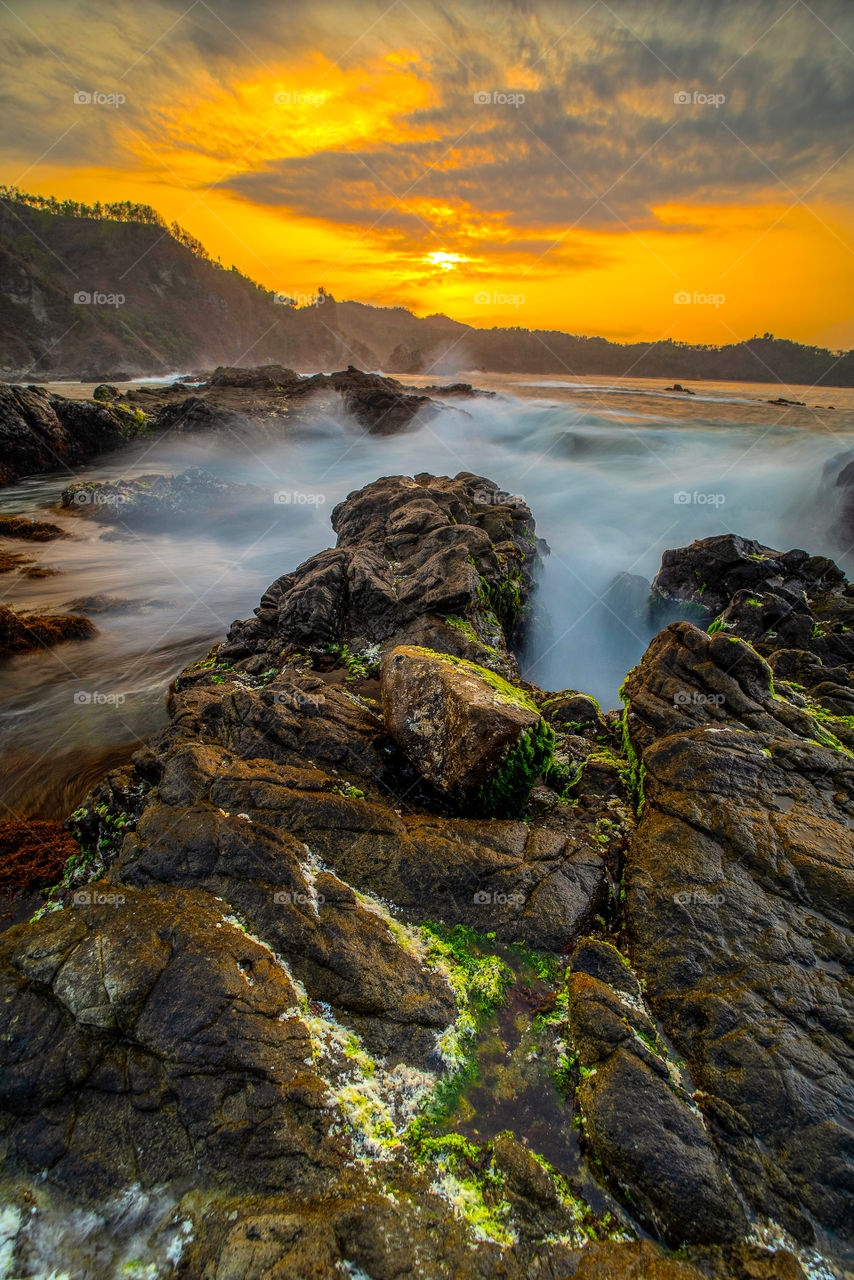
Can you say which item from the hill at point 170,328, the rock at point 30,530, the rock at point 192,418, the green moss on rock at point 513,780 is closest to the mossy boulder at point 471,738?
the green moss on rock at point 513,780

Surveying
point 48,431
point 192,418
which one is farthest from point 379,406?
point 48,431

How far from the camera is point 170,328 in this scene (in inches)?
3720

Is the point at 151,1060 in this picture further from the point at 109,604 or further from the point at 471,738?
the point at 109,604

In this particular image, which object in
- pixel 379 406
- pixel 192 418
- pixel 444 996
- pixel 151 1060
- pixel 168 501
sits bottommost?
pixel 444 996

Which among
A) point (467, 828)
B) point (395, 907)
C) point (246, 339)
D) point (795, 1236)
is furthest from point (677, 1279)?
point (246, 339)

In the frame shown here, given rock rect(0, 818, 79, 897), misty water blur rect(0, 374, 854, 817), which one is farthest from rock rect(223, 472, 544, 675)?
rock rect(0, 818, 79, 897)

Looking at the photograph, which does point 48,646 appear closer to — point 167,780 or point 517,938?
point 167,780

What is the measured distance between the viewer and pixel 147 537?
23.0 metres

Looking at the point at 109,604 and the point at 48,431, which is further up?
the point at 48,431

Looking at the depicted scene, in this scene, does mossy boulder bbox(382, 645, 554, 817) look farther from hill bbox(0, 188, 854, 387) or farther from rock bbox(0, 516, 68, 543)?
hill bbox(0, 188, 854, 387)

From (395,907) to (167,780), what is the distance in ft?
9.90

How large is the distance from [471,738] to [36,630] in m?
13.2

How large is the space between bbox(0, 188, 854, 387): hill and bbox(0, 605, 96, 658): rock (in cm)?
5960

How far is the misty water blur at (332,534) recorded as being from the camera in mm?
11203
